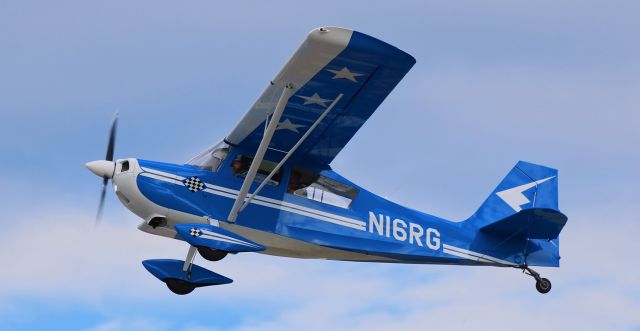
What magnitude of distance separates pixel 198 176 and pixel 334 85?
7.67 ft

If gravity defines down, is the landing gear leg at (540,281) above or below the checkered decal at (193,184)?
below

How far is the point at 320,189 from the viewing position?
46.0 feet

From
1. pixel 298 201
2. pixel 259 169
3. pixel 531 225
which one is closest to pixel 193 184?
pixel 259 169

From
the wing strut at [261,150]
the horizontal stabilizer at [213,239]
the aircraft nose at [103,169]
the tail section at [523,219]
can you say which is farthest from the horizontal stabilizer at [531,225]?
the aircraft nose at [103,169]

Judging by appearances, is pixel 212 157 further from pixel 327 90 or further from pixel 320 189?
pixel 327 90

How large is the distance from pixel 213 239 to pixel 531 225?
15.1 feet

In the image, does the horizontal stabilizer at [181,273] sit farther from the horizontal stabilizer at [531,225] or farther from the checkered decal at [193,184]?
the horizontal stabilizer at [531,225]

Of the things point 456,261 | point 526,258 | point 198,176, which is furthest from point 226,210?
point 526,258

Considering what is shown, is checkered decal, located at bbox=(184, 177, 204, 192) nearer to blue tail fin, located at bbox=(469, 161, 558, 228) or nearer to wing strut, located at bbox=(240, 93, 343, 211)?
wing strut, located at bbox=(240, 93, 343, 211)

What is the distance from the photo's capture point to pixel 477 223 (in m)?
15.1

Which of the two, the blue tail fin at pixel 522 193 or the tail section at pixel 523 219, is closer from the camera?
the tail section at pixel 523 219

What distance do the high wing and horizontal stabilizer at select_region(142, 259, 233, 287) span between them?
181 cm

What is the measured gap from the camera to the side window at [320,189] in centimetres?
1391

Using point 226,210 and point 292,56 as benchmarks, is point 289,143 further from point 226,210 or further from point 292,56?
point 292,56
